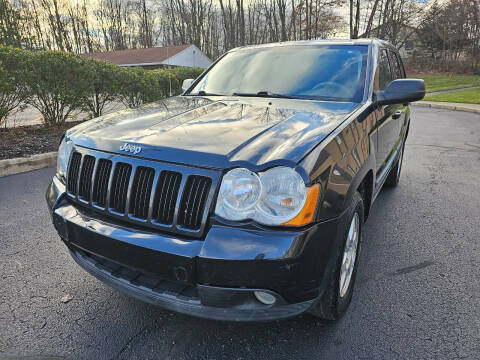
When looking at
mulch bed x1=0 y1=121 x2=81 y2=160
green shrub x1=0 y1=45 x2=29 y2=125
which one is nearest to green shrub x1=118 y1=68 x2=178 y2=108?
mulch bed x1=0 y1=121 x2=81 y2=160

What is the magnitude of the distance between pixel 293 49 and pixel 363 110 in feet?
4.00

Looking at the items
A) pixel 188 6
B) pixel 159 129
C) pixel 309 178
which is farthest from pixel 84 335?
pixel 188 6

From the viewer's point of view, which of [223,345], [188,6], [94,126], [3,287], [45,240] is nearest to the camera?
[223,345]

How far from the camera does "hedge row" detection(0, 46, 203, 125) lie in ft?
20.4

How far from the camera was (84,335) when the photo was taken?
2.07 m

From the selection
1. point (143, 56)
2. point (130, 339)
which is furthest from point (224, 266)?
point (143, 56)

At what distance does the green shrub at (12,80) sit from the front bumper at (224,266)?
218 inches

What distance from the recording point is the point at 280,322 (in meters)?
2.16

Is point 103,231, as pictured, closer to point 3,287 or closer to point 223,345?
point 223,345

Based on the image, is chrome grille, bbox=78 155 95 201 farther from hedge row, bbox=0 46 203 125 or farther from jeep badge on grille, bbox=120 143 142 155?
hedge row, bbox=0 46 203 125

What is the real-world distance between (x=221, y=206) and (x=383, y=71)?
2.50m

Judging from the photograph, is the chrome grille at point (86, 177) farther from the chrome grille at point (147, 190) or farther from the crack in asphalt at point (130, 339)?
the crack in asphalt at point (130, 339)

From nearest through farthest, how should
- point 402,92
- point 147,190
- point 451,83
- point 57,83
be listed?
1. point 147,190
2. point 402,92
3. point 57,83
4. point 451,83

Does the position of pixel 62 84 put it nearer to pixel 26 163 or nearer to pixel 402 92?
pixel 26 163
